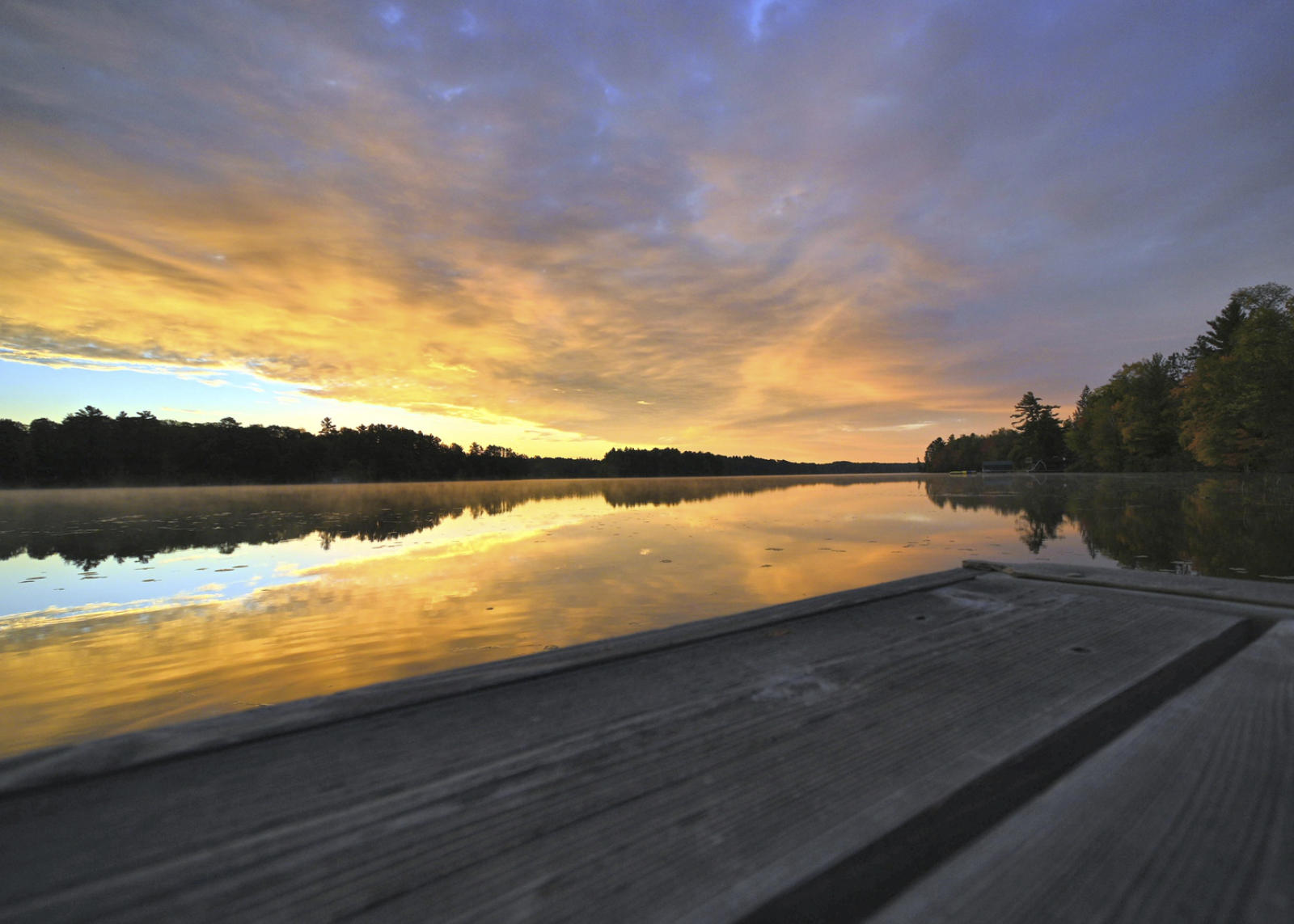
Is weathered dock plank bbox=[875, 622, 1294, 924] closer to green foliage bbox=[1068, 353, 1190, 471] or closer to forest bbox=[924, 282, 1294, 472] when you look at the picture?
forest bbox=[924, 282, 1294, 472]

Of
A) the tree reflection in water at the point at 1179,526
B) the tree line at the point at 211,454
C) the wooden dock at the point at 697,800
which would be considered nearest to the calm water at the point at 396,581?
the tree reflection in water at the point at 1179,526

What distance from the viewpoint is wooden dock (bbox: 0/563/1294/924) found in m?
0.79

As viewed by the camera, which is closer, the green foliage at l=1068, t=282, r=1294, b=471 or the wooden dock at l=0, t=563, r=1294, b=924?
the wooden dock at l=0, t=563, r=1294, b=924

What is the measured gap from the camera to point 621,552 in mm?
11688

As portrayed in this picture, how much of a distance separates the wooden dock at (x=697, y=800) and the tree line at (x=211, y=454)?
103 meters

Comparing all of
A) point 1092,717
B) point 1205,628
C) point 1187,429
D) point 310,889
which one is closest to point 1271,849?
point 1092,717

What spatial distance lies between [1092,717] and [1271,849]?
54 cm

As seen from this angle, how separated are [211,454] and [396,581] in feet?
313

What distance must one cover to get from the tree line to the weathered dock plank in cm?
10442

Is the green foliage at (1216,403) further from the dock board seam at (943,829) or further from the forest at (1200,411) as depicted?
the dock board seam at (943,829)

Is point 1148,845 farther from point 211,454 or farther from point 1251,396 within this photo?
point 211,454

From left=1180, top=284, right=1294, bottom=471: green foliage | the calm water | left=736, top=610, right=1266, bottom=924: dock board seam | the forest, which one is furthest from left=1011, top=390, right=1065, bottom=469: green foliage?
left=736, top=610, right=1266, bottom=924: dock board seam

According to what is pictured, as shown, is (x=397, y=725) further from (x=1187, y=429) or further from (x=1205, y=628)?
(x=1187, y=429)

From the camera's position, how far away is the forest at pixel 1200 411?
29.1 meters
